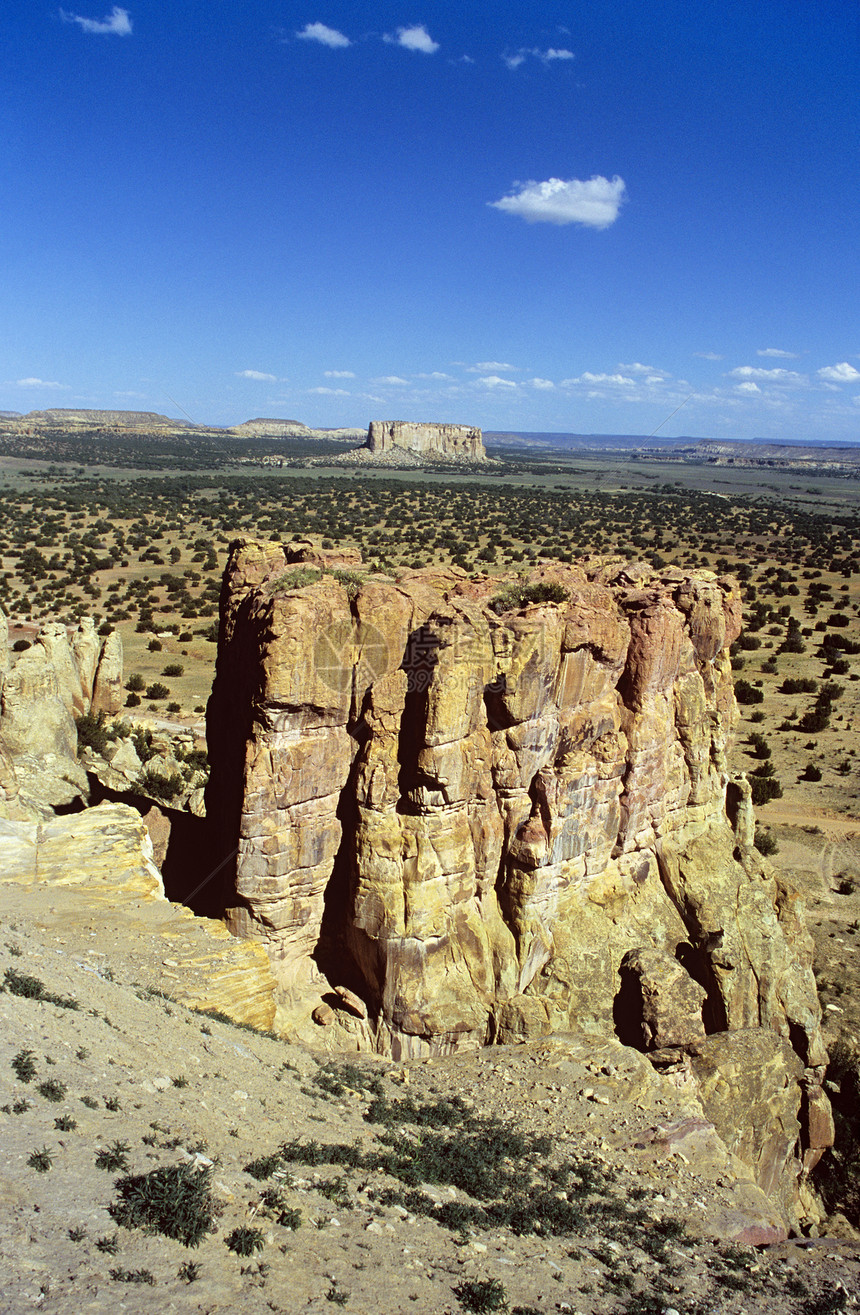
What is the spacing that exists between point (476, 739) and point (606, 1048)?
556 cm

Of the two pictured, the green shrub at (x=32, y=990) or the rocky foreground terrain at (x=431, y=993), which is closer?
the rocky foreground terrain at (x=431, y=993)

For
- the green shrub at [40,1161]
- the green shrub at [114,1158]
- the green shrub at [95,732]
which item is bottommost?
the green shrub at [95,732]

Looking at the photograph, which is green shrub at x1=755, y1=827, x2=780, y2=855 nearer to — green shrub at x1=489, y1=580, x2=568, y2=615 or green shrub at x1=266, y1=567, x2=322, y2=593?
green shrub at x1=489, y1=580, x2=568, y2=615

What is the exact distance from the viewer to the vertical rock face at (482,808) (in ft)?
42.5

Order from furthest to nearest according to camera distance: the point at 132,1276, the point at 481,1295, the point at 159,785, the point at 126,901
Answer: the point at 159,785, the point at 126,901, the point at 481,1295, the point at 132,1276

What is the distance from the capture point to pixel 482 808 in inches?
555

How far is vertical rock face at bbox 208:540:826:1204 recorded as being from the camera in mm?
12945

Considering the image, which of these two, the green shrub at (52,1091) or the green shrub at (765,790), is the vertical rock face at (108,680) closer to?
the green shrub at (52,1091)

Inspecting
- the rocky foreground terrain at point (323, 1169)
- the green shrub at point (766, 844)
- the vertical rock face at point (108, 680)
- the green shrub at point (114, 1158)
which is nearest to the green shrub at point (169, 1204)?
the rocky foreground terrain at point (323, 1169)

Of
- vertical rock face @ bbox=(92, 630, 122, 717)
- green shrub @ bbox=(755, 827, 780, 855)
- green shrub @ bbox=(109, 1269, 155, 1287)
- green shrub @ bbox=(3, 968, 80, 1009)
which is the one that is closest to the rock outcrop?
vertical rock face @ bbox=(92, 630, 122, 717)

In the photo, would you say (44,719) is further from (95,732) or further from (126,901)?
(126,901)

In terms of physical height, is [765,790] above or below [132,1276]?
below

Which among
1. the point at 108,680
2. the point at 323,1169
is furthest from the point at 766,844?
the point at 108,680

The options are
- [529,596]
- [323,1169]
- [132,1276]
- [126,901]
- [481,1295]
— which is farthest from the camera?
[529,596]
